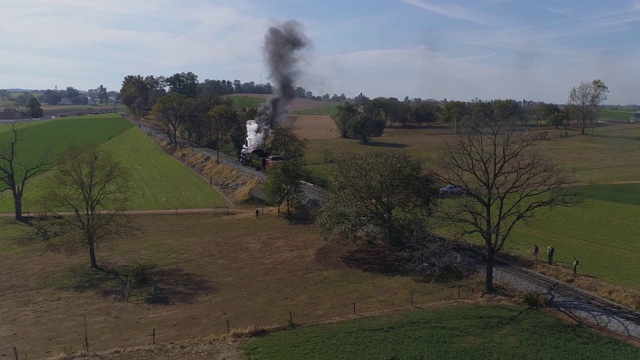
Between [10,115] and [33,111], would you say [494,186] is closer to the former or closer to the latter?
[33,111]

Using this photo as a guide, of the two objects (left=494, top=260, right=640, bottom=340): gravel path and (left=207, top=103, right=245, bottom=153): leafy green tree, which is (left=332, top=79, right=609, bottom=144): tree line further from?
(left=494, top=260, right=640, bottom=340): gravel path

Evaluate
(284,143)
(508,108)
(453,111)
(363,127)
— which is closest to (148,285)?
(284,143)

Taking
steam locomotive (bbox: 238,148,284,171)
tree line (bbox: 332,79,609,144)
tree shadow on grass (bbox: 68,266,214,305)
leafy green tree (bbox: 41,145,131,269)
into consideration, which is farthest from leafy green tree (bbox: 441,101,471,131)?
tree shadow on grass (bbox: 68,266,214,305)

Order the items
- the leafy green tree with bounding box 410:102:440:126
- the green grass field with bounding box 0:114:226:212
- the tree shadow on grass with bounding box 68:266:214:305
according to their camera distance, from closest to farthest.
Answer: the tree shadow on grass with bounding box 68:266:214:305, the green grass field with bounding box 0:114:226:212, the leafy green tree with bounding box 410:102:440:126

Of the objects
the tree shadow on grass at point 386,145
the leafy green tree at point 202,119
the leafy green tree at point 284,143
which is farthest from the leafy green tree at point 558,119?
the leafy green tree at point 284,143

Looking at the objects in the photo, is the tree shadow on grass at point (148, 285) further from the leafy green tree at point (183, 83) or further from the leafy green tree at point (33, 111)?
the leafy green tree at point (33, 111)

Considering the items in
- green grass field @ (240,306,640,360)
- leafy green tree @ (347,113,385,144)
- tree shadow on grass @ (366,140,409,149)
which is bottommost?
green grass field @ (240,306,640,360)
